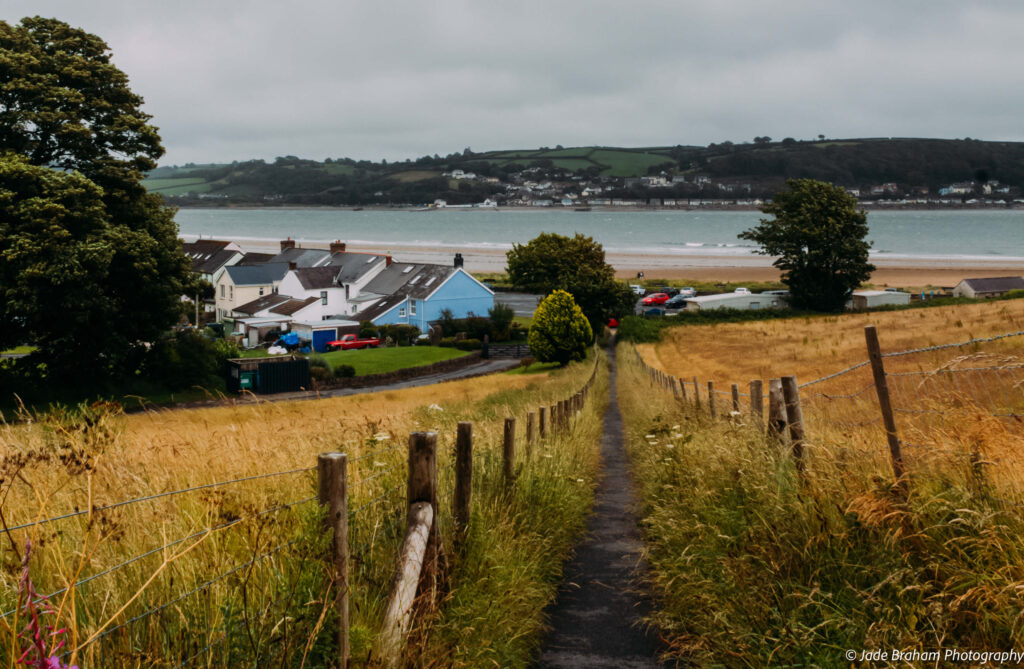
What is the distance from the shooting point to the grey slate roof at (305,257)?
9034 centimetres

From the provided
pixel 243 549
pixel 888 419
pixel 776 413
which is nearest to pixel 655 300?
pixel 776 413

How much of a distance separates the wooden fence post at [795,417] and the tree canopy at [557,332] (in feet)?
150

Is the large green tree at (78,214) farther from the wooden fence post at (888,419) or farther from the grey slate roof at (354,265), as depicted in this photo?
the grey slate roof at (354,265)

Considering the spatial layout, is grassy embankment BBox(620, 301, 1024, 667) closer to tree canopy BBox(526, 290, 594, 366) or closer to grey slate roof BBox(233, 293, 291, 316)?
tree canopy BBox(526, 290, 594, 366)

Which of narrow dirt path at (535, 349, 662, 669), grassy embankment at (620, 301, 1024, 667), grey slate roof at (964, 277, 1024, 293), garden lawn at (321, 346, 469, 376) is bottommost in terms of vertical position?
garden lawn at (321, 346, 469, 376)

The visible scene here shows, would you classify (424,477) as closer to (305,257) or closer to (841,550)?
(841,550)

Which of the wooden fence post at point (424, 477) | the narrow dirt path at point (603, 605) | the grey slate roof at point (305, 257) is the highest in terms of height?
the grey slate roof at point (305, 257)

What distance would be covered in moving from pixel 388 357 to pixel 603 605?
51.4 m

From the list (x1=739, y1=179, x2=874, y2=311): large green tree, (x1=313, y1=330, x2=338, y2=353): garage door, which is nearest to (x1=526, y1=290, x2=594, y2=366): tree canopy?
(x1=313, y1=330, x2=338, y2=353): garage door

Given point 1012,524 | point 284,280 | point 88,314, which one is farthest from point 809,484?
point 284,280

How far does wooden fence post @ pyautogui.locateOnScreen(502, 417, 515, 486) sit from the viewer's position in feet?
25.6

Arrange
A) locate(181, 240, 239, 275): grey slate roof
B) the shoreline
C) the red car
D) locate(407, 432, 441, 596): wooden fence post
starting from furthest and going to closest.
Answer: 1. the shoreline
2. locate(181, 240, 239, 275): grey slate roof
3. the red car
4. locate(407, 432, 441, 596): wooden fence post

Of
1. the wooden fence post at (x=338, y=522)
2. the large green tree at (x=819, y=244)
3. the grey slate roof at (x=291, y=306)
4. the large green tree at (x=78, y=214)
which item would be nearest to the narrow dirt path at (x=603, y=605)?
the wooden fence post at (x=338, y=522)

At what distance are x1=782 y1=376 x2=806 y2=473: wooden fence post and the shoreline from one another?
98.0m
